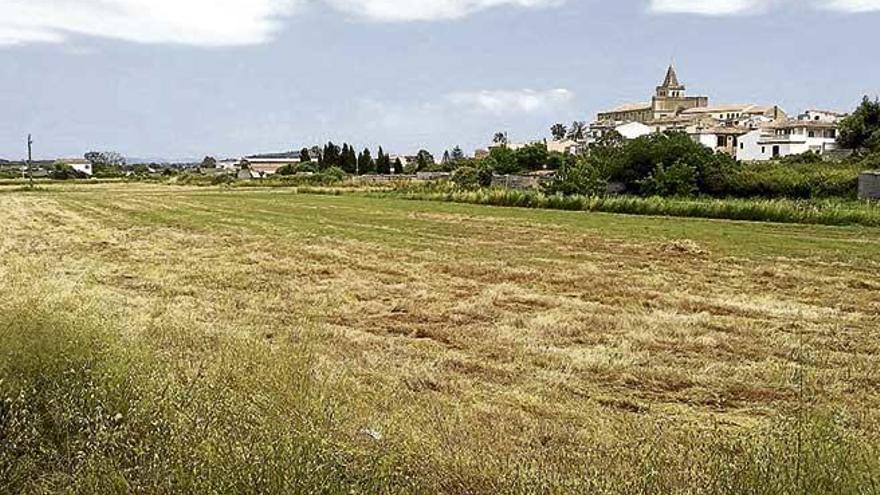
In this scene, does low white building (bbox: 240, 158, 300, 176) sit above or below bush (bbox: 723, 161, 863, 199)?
above

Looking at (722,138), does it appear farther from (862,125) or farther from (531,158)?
(531,158)

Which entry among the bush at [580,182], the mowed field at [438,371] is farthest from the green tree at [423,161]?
the mowed field at [438,371]

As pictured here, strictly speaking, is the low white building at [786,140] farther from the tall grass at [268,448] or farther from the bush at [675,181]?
the tall grass at [268,448]

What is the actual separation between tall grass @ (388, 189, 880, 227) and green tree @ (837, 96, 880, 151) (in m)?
31.8

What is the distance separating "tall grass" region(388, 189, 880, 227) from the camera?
30281 mm

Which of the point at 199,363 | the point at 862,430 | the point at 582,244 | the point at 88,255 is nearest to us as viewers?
the point at 862,430

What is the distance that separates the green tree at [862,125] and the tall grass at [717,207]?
3183 centimetres

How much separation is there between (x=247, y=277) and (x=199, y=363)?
8.65 meters

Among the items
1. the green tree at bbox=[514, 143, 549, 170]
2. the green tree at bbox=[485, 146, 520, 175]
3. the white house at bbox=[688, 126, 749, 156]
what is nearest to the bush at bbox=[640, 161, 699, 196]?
the green tree at bbox=[485, 146, 520, 175]

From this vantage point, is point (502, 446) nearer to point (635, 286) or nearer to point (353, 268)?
point (635, 286)

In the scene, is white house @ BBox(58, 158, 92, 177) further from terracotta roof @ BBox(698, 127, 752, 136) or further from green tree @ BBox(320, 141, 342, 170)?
terracotta roof @ BBox(698, 127, 752, 136)

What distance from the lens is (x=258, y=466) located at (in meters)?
3.38

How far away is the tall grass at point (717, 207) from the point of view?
3028 cm

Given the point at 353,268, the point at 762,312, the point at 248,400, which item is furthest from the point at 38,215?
the point at 248,400
